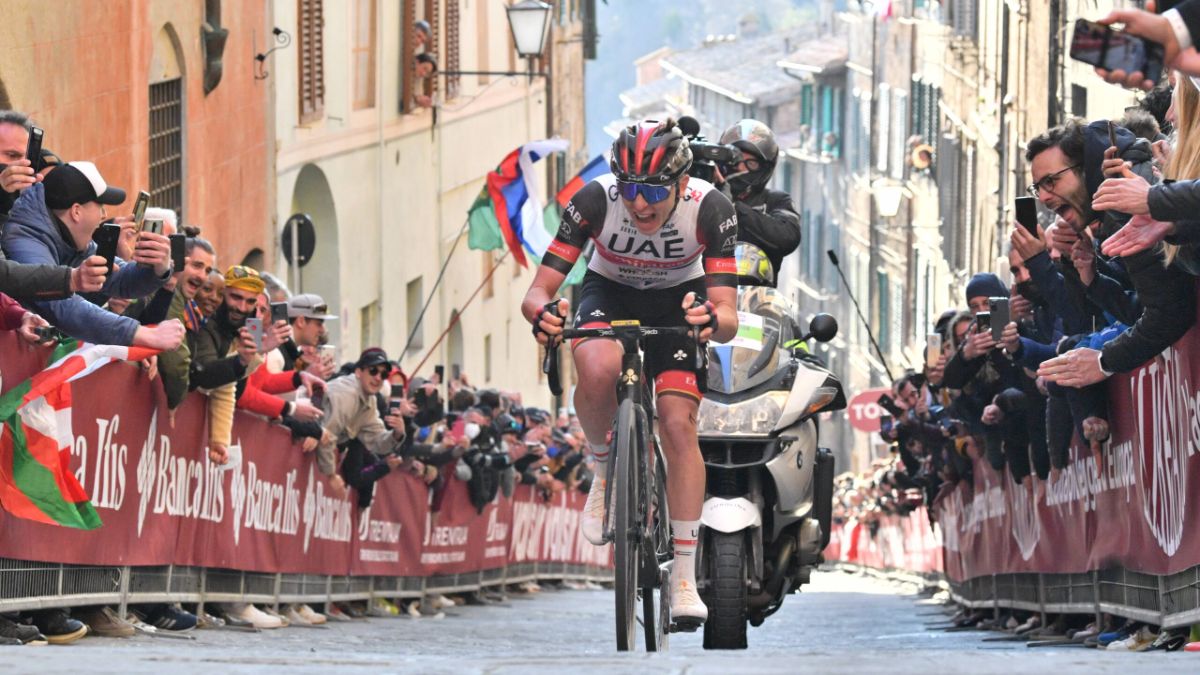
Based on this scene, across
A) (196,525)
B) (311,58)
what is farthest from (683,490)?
(311,58)

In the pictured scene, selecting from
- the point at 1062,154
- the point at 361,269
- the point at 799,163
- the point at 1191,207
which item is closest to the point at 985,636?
the point at 1062,154

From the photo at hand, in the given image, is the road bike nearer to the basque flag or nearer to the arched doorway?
the arched doorway

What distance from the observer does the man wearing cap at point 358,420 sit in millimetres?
16297

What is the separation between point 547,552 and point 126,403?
1816cm

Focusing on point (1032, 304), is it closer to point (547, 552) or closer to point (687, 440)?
point (687, 440)

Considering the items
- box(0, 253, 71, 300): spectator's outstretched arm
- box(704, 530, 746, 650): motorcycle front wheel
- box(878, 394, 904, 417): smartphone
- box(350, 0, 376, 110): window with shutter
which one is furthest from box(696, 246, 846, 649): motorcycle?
box(350, 0, 376, 110): window with shutter

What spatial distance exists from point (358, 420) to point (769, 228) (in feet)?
18.0

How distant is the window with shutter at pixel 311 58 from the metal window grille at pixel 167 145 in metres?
4.33

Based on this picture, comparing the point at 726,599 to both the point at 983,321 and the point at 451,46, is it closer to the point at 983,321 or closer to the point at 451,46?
the point at 983,321

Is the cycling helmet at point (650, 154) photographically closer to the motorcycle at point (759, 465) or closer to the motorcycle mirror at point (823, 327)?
the motorcycle at point (759, 465)

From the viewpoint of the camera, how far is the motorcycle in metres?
10.8

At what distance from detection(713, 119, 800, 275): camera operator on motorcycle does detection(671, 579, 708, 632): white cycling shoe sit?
2978 millimetres

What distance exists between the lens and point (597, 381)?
9164 millimetres

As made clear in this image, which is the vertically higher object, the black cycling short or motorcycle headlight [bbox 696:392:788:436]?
the black cycling short
